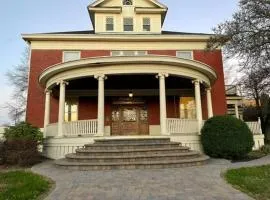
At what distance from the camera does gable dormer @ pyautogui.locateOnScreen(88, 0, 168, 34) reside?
64.0 ft

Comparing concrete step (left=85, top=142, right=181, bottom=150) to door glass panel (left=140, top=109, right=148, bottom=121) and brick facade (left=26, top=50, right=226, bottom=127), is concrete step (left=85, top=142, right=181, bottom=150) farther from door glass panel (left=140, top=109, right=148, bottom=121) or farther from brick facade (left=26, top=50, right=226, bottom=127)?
door glass panel (left=140, top=109, right=148, bottom=121)

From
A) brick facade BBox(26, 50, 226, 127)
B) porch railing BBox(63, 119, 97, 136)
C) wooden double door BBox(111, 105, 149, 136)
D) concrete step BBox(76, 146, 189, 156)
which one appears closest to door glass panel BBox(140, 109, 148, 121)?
wooden double door BBox(111, 105, 149, 136)

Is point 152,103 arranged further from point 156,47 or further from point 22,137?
point 22,137

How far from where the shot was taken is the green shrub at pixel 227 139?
11102mm

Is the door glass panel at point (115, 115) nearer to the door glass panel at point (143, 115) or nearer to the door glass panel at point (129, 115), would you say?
the door glass panel at point (129, 115)

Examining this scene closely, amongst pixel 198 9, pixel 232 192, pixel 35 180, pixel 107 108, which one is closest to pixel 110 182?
pixel 35 180

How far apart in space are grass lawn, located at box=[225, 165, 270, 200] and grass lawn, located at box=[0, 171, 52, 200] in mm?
4857

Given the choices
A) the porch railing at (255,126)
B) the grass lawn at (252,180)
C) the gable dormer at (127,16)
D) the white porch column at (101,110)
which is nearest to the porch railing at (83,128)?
the white porch column at (101,110)

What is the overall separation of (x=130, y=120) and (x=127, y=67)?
213 inches

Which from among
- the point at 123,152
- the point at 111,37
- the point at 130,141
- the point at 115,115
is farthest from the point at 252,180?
the point at 111,37

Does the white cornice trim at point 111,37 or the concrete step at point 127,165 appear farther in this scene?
the white cornice trim at point 111,37

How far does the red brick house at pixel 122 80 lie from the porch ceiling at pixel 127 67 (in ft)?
0.15

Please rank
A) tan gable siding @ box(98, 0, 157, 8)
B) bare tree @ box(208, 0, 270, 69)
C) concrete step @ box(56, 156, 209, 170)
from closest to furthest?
concrete step @ box(56, 156, 209, 170) < bare tree @ box(208, 0, 270, 69) < tan gable siding @ box(98, 0, 157, 8)

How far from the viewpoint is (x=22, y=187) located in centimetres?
672
